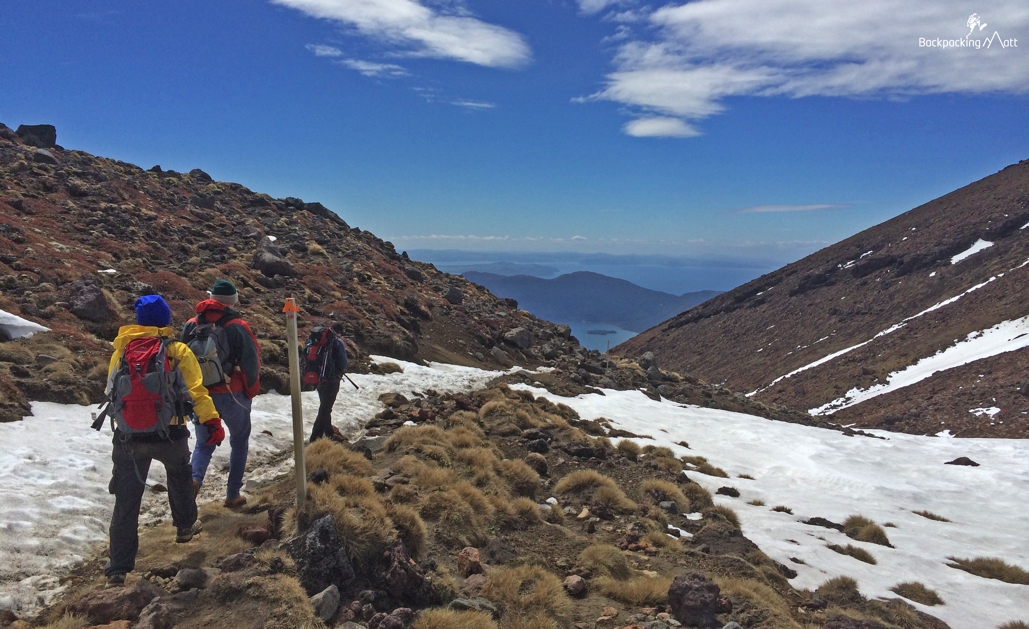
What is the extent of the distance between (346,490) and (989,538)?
14980 millimetres

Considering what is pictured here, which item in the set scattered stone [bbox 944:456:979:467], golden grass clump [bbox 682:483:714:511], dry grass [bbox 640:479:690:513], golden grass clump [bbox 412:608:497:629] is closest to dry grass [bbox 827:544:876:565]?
golden grass clump [bbox 682:483:714:511]

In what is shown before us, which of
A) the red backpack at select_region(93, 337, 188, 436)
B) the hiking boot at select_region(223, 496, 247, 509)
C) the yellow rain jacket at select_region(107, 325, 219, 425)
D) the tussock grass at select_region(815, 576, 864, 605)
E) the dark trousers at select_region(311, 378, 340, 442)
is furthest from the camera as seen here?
the dark trousers at select_region(311, 378, 340, 442)

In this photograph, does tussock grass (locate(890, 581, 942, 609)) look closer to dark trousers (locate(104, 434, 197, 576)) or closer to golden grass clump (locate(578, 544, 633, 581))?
golden grass clump (locate(578, 544, 633, 581))

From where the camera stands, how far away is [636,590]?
621 cm

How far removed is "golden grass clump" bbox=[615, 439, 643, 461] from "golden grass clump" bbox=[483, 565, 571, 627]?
759 cm

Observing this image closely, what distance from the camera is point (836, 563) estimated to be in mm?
9492

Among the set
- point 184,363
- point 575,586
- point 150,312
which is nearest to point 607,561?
point 575,586

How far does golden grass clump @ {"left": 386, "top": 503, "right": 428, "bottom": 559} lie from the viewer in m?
6.12

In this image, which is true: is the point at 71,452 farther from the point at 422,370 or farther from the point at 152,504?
the point at 422,370

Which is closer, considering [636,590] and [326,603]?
[326,603]

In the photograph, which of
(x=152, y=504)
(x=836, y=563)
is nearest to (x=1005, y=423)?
(x=836, y=563)

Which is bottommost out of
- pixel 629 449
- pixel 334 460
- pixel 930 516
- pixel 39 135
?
pixel 930 516

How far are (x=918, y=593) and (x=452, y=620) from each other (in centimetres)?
830

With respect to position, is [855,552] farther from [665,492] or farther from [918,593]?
[665,492]
